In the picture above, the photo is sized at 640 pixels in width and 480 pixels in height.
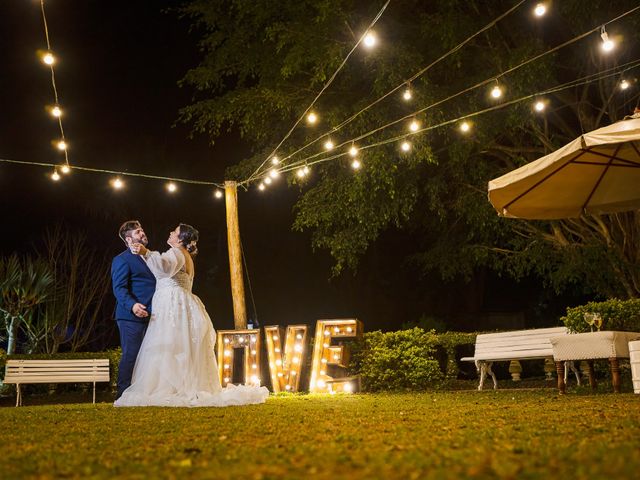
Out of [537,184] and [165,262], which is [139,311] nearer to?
[165,262]

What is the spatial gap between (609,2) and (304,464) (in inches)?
407

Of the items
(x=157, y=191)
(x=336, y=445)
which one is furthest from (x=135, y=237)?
(x=157, y=191)

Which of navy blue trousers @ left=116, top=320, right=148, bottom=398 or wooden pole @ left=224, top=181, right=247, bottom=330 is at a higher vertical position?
wooden pole @ left=224, top=181, right=247, bottom=330

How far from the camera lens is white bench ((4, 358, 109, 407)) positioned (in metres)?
9.50

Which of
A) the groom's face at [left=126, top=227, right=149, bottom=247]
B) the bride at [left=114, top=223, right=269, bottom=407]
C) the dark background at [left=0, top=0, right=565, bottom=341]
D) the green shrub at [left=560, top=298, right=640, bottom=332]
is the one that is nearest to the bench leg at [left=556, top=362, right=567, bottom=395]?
the green shrub at [left=560, top=298, right=640, bottom=332]

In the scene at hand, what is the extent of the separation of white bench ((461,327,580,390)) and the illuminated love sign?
183cm

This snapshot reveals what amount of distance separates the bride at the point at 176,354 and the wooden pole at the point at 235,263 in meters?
3.68

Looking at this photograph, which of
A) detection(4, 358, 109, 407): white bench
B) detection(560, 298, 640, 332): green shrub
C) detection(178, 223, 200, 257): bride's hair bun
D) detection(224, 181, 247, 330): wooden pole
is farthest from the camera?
detection(224, 181, 247, 330): wooden pole

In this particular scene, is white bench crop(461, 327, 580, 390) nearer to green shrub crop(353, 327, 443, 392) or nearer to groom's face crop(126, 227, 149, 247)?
green shrub crop(353, 327, 443, 392)

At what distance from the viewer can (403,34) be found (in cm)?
1185

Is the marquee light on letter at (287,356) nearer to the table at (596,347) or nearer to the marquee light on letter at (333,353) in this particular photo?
the marquee light on letter at (333,353)

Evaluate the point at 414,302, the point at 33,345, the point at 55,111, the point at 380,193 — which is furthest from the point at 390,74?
the point at 414,302

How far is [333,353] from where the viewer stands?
33.3 ft

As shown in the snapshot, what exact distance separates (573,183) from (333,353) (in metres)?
4.46
